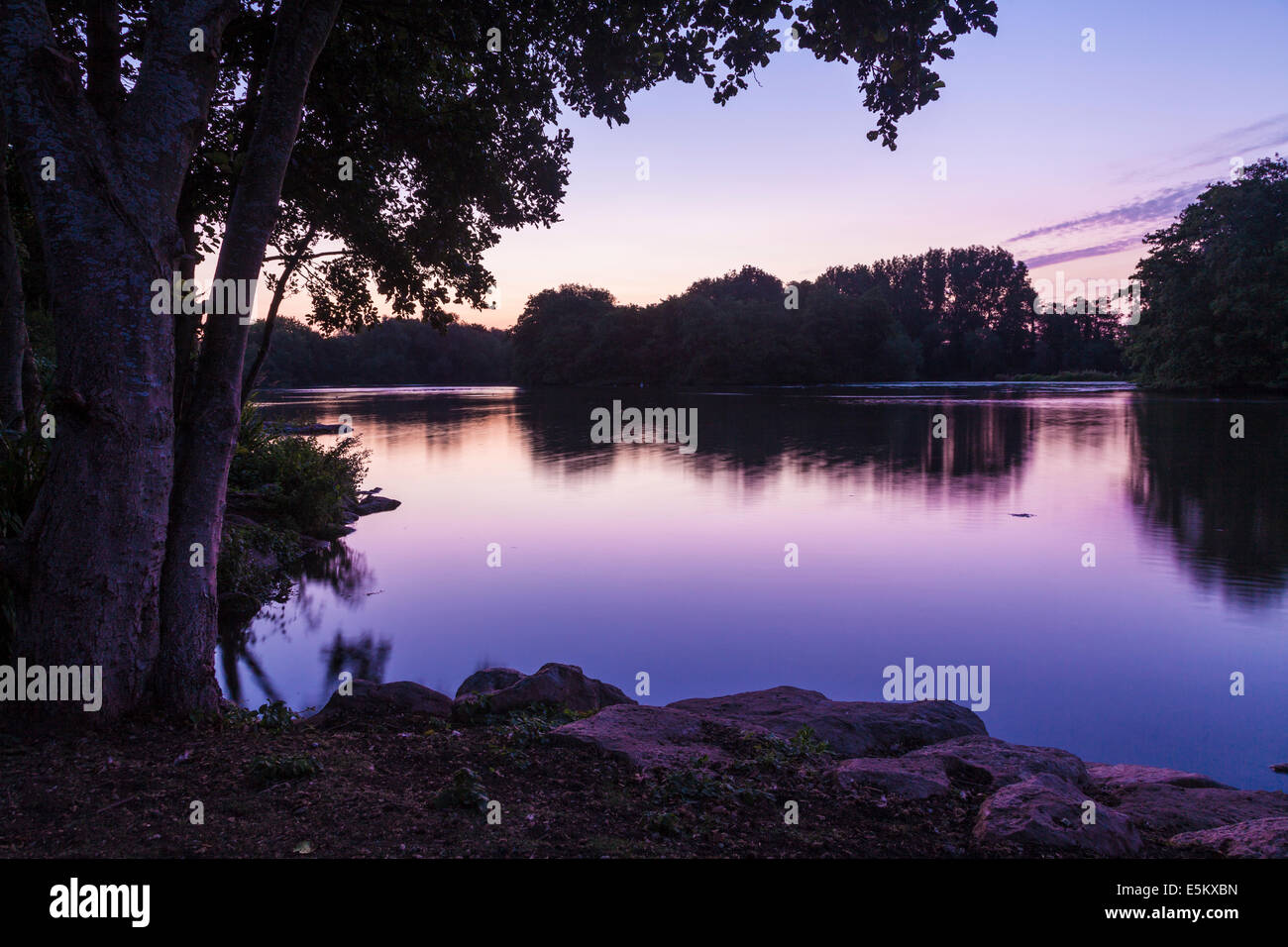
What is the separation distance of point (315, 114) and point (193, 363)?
4.25 m

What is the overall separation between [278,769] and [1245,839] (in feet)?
14.5

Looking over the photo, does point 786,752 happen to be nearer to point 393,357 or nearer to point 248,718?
point 248,718

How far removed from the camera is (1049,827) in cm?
327

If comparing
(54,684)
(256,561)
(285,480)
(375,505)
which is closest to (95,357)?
(54,684)

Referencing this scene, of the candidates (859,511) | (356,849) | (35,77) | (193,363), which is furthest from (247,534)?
(859,511)

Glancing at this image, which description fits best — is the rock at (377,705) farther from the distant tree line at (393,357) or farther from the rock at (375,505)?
the distant tree line at (393,357)

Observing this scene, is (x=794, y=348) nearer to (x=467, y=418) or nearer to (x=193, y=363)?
(x=467, y=418)

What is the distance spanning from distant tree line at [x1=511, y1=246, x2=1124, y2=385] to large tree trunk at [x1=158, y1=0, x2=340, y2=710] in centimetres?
8366

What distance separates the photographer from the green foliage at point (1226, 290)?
51.9 meters

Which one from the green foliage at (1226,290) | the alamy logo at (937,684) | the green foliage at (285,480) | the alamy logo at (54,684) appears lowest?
the alamy logo at (937,684)

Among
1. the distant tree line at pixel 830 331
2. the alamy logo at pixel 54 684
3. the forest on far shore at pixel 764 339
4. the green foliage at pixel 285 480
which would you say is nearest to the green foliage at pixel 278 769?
the alamy logo at pixel 54 684

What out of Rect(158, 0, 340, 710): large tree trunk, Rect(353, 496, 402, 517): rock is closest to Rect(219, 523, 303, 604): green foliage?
Rect(353, 496, 402, 517): rock

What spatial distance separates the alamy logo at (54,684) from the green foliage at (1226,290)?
63.9 m
